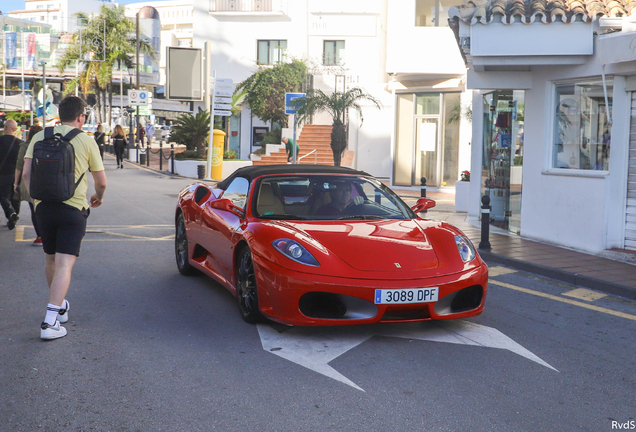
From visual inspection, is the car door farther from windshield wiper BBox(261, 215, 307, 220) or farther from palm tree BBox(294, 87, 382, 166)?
palm tree BBox(294, 87, 382, 166)

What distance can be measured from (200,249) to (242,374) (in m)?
3.08

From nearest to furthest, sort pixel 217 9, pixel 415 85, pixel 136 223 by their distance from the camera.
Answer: pixel 136 223 < pixel 415 85 < pixel 217 9

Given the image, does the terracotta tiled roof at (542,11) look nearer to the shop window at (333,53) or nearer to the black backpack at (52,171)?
the black backpack at (52,171)

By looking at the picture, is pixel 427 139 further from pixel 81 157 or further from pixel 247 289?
pixel 81 157

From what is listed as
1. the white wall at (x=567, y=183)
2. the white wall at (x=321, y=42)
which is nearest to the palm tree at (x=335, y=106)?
the white wall at (x=321, y=42)

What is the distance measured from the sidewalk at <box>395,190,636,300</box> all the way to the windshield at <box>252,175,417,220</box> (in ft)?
9.04

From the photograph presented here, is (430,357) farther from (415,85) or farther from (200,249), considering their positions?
(415,85)

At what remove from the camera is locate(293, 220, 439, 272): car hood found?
520 cm

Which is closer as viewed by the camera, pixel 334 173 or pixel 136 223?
pixel 334 173

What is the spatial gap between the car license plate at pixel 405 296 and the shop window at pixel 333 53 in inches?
1282

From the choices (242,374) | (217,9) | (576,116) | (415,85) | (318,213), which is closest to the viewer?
(242,374)

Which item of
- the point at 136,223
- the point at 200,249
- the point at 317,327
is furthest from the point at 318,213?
the point at 136,223

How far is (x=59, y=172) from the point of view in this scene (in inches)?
202

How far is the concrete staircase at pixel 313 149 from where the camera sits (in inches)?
1202
